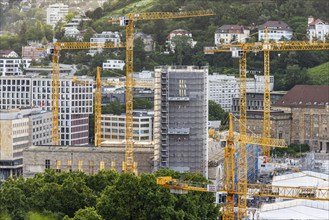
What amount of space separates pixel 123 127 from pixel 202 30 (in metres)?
43.1

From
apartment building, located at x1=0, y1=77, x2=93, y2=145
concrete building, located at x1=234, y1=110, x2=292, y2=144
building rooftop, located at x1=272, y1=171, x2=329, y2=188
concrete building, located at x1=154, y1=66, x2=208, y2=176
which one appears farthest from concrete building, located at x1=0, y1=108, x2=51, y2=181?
concrete building, located at x1=234, y1=110, x2=292, y2=144

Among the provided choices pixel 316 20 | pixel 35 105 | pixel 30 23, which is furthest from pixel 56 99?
pixel 30 23

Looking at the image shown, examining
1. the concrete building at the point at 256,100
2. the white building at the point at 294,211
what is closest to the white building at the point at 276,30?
the concrete building at the point at 256,100

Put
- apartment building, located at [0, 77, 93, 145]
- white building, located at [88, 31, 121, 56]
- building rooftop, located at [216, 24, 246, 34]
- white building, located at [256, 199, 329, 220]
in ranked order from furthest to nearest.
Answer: building rooftop, located at [216, 24, 246, 34]
white building, located at [88, 31, 121, 56]
apartment building, located at [0, 77, 93, 145]
white building, located at [256, 199, 329, 220]

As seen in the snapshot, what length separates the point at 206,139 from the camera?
79.6 m

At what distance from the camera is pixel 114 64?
5266 inches

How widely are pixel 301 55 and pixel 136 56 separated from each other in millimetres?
14396

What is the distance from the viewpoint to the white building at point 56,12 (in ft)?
528

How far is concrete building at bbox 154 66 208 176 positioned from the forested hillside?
48986mm

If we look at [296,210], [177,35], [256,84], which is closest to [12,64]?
[177,35]

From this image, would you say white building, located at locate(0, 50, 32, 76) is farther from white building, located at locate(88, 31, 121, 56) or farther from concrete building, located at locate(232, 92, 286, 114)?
concrete building, located at locate(232, 92, 286, 114)

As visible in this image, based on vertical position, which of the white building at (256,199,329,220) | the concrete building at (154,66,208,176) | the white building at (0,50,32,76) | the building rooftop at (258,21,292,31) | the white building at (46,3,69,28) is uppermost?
the white building at (46,3,69,28)

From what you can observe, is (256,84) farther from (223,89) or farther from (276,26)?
(276,26)

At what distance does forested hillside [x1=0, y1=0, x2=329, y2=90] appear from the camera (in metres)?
132
